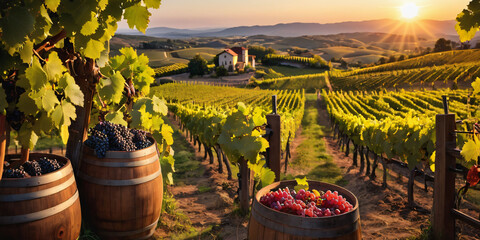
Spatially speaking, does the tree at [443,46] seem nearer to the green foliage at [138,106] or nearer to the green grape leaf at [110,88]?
the green foliage at [138,106]

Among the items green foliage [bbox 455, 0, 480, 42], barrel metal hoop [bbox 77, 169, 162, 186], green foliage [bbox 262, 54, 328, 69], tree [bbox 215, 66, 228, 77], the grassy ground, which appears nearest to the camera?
green foliage [bbox 455, 0, 480, 42]

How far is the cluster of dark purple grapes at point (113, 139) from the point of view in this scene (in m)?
2.86

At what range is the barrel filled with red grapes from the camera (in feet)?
9.25

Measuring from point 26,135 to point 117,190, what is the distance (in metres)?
0.82

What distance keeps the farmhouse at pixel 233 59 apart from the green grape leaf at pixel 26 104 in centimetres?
8601

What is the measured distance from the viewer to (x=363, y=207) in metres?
6.25

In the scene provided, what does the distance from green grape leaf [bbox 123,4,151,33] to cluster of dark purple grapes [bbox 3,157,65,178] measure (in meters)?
1.25

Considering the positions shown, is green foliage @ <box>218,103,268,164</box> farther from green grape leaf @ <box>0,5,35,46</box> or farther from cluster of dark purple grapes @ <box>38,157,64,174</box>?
green grape leaf @ <box>0,5,35,46</box>

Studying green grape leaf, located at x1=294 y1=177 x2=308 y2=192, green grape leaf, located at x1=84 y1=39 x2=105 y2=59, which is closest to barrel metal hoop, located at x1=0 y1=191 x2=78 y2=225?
green grape leaf, located at x1=84 y1=39 x2=105 y2=59

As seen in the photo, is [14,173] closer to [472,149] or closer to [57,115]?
[57,115]

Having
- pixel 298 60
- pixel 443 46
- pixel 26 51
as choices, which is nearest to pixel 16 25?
pixel 26 51

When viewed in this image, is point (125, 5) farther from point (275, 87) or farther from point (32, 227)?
point (275, 87)

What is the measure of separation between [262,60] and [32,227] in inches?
4033

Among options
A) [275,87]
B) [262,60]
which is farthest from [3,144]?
[262,60]
